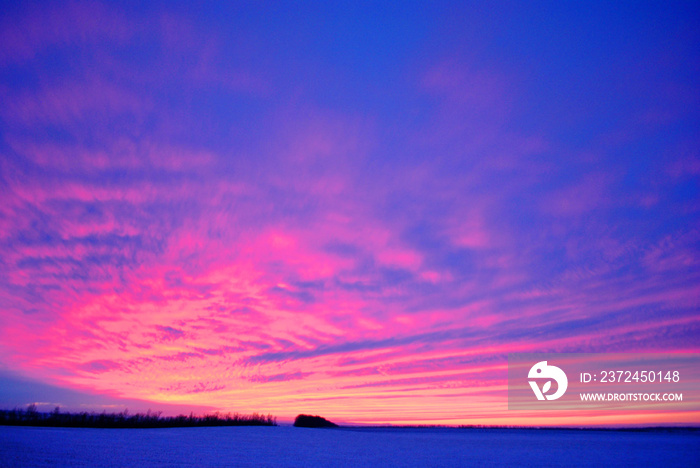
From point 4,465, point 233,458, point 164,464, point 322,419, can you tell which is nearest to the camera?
point 4,465

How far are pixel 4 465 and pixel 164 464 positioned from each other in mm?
5347

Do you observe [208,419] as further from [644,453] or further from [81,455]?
[644,453]

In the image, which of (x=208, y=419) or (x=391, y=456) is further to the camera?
(x=208, y=419)

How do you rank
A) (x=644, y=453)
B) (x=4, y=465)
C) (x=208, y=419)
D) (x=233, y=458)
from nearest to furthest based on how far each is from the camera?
1. (x=4, y=465)
2. (x=233, y=458)
3. (x=644, y=453)
4. (x=208, y=419)

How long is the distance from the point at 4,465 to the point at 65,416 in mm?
35135

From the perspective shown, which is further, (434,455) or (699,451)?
(699,451)

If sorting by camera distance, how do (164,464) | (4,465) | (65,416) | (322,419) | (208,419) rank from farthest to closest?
(322,419)
(208,419)
(65,416)
(164,464)
(4,465)

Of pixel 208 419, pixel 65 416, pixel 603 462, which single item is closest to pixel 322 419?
pixel 208 419

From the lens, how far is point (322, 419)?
80812mm

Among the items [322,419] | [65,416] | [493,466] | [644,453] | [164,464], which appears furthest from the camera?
[322,419]

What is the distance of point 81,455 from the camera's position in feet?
64.0

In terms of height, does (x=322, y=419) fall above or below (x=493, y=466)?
below

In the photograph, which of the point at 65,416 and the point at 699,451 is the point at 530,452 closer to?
the point at 699,451

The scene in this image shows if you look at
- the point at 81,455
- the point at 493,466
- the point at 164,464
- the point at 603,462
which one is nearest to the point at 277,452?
the point at 164,464
